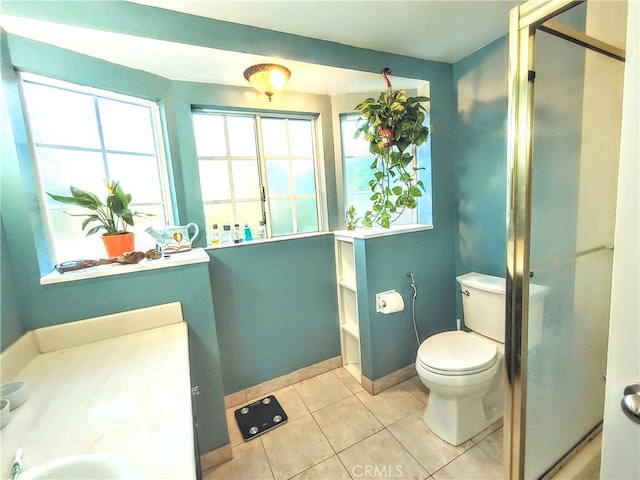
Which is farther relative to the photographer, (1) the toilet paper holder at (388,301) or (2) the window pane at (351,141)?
(2) the window pane at (351,141)

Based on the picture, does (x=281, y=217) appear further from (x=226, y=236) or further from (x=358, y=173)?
(x=358, y=173)

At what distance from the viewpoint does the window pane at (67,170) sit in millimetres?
1271

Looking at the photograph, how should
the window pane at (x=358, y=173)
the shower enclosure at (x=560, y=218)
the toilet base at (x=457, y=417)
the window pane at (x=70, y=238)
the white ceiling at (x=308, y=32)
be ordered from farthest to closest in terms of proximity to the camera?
1. the window pane at (x=358, y=173)
2. the toilet base at (x=457, y=417)
3. the window pane at (x=70, y=238)
4. the white ceiling at (x=308, y=32)
5. the shower enclosure at (x=560, y=218)

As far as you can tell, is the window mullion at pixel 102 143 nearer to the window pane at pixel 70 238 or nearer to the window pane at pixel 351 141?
the window pane at pixel 70 238

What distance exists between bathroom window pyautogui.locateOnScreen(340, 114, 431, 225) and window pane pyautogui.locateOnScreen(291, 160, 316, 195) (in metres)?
0.25

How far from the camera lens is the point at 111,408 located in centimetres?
77

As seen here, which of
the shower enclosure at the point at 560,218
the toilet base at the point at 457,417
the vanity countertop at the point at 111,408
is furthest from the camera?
the toilet base at the point at 457,417

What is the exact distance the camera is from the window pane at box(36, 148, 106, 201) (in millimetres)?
1271

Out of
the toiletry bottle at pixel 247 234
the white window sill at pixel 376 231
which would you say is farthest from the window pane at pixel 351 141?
the toiletry bottle at pixel 247 234

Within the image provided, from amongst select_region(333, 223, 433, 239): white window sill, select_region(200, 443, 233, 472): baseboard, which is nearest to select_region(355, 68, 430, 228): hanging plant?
select_region(333, 223, 433, 239): white window sill

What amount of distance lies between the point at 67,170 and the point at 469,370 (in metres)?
2.23

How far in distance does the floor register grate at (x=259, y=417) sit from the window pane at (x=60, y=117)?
1.77m

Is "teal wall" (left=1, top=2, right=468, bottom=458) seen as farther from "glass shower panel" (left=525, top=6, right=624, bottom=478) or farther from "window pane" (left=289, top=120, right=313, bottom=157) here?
"glass shower panel" (left=525, top=6, right=624, bottom=478)

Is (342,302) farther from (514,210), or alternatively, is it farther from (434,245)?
(514,210)
